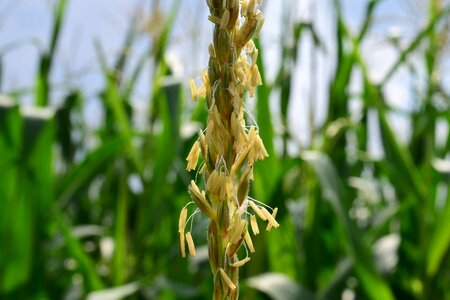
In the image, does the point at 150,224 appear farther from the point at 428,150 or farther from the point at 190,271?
the point at 428,150

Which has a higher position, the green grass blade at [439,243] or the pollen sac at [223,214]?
the pollen sac at [223,214]

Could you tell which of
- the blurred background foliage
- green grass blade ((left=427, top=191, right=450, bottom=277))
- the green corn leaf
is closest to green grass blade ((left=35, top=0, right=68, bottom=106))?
the blurred background foliage

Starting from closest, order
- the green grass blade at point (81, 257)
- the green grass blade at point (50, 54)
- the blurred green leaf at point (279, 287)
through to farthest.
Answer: the blurred green leaf at point (279, 287) → the green grass blade at point (81, 257) → the green grass blade at point (50, 54)

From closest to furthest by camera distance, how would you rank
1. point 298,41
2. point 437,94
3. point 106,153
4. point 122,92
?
point 106,153 → point 298,41 → point 437,94 → point 122,92

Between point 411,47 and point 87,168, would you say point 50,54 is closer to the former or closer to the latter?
point 87,168

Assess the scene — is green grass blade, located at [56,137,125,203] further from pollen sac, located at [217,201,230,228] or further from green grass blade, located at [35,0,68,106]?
pollen sac, located at [217,201,230,228]

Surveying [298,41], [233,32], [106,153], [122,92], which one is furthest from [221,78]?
[122,92]

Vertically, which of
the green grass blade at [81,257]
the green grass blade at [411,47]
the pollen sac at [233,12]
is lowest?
the green grass blade at [81,257]

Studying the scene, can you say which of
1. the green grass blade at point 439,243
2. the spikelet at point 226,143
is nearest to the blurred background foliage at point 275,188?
the green grass blade at point 439,243

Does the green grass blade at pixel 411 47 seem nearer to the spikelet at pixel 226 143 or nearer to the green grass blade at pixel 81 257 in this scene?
the green grass blade at pixel 81 257

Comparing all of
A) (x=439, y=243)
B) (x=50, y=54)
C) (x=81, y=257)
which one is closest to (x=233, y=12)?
(x=439, y=243)

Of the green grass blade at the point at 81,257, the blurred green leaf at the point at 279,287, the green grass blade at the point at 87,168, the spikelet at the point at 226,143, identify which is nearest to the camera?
the spikelet at the point at 226,143
